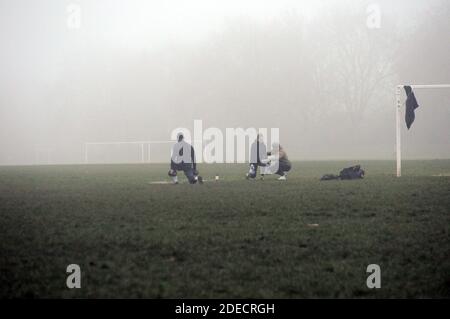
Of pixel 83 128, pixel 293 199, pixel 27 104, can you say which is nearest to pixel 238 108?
pixel 83 128

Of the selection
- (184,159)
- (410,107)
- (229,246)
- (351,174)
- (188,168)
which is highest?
(410,107)

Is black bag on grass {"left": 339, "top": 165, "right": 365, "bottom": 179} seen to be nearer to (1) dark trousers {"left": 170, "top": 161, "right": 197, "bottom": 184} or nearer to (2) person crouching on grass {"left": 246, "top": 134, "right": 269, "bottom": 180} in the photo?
(2) person crouching on grass {"left": 246, "top": 134, "right": 269, "bottom": 180}

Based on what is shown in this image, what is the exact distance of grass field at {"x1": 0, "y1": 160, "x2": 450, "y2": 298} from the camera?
5.25 metres

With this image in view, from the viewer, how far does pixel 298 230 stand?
8.26m

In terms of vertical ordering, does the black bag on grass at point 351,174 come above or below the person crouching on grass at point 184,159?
below

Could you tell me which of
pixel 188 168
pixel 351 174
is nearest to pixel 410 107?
pixel 351 174

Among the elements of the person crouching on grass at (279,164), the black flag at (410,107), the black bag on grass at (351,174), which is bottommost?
the black bag on grass at (351,174)

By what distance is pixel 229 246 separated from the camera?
7.11 meters

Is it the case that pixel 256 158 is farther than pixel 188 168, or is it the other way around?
pixel 256 158

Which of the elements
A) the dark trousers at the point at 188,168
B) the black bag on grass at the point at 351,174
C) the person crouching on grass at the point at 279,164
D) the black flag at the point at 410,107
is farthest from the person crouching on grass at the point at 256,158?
the black flag at the point at 410,107

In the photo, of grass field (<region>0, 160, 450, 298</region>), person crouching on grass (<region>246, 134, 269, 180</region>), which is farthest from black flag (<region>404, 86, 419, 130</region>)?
grass field (<region>0, 160, 450, 298</region>)

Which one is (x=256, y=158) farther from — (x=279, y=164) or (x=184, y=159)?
(x=184, y=159)

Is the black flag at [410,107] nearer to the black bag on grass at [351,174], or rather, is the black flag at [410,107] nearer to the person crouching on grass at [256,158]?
the black bag on grass at [351,174]

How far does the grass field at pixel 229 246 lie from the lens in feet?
17.2
